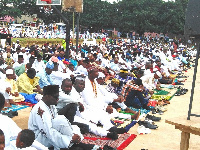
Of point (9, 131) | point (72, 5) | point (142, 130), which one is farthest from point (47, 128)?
point (72, 5)

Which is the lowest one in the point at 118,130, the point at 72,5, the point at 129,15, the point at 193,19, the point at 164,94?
the point at 164,94

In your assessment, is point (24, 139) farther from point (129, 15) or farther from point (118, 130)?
point (129, 15)

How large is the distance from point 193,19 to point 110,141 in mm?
2914

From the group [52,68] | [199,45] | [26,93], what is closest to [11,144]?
[199,45]

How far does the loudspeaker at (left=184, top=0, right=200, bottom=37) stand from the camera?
2.95m

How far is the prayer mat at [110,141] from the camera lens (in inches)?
199

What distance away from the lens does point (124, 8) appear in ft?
157

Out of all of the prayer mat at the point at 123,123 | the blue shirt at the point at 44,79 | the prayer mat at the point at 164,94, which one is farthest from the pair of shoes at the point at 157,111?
the blue shirt at the point at 44,79

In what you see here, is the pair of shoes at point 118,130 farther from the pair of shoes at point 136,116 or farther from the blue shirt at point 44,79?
the blue shirt at point 44,79

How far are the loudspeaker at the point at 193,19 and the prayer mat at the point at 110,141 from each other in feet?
8.65

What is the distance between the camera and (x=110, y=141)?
5.22 m

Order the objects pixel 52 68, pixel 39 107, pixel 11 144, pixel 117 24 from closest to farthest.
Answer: pixel 11 144
pixel 39 107
pixel 52 68
pixel 117 24

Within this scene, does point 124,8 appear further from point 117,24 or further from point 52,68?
point 52,68

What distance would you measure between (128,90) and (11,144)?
4.20 m
